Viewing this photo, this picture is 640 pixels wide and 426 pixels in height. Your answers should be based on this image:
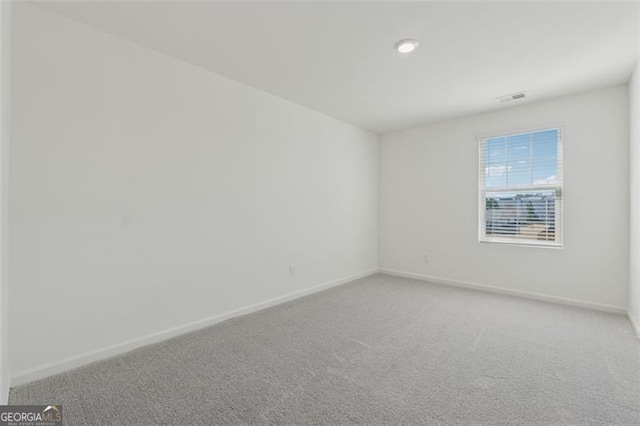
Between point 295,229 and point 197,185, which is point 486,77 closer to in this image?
point 295,229

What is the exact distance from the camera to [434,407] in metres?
1.67

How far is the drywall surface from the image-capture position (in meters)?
2.68

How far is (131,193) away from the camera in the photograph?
235 centimetres

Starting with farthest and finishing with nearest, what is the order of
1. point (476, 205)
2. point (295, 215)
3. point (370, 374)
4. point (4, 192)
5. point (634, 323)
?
point (476, 205) < point (295, 215) < point (634, 323) < point (370, 374) < point (4, 192)

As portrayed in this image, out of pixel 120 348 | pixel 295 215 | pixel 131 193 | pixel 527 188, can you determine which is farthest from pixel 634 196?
pixel 120 348

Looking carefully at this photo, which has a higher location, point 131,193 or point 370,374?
point 131,193

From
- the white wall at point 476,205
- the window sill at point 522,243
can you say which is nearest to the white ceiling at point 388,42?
the white wall at point 476,205

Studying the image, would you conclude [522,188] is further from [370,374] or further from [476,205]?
A: [370,374]

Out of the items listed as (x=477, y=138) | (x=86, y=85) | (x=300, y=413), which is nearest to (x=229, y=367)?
(x=300, y=413)

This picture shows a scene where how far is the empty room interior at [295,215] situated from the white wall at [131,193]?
0.02m

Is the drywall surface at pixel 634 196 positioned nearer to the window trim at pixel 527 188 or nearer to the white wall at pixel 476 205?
the white wall at pixel 476 205

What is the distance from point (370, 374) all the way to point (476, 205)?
10.2 ft

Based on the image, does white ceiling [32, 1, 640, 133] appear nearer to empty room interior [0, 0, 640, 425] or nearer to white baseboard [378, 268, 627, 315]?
empty room interior [0, 0, 640, 425]

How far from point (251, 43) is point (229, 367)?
251 centimetres
